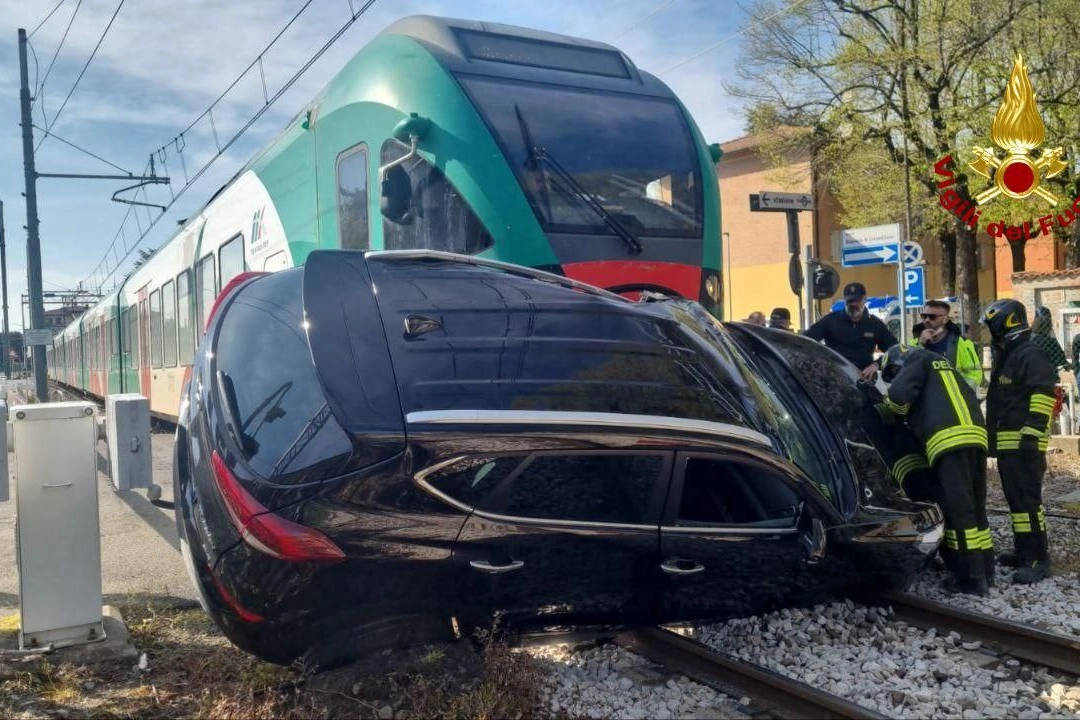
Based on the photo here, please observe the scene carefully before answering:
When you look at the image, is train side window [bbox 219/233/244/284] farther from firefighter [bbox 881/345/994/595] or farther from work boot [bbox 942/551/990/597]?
work boot [bbox 942/551/990/597]

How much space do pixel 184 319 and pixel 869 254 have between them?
28.2 feet

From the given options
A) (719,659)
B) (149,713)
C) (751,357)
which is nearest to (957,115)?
(751,357)

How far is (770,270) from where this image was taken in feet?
118

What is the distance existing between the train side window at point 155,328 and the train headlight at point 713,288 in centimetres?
1020

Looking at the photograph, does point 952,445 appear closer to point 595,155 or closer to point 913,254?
point 595,155

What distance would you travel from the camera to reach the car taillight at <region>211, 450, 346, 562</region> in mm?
3461

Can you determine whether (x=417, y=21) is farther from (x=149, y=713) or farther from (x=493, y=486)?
(x=149, y=713)

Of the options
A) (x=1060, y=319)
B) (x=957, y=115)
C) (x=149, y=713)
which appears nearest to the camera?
(x=149, y=713)

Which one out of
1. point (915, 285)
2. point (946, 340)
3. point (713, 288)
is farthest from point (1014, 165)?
point (713, 288)

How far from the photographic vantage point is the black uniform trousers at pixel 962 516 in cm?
558

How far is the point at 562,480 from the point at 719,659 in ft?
4.00

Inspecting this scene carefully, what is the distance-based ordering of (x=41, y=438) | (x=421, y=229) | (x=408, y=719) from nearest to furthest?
(x=408, y=719), (x=41, y=438), (x=421, y=229)

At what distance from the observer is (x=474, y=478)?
3.70 metres

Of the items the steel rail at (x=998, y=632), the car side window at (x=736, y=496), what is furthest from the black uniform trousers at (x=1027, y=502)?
the car side window at (x=736, y=496)
